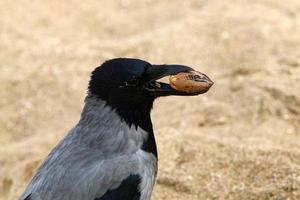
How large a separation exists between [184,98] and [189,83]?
2027 mm

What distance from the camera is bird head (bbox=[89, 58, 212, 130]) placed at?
337 cm

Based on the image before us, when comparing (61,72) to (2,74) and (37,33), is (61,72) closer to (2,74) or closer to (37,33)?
(2,74)

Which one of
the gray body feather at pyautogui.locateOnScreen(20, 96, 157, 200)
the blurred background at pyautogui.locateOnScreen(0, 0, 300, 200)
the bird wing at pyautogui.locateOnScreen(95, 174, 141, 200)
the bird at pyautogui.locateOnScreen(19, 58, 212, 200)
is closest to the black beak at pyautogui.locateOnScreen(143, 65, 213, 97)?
the bird at pyautogui.locateOnScreen(19, 58, 212, 200)

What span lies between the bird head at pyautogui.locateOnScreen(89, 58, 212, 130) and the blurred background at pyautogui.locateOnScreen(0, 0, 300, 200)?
829mm

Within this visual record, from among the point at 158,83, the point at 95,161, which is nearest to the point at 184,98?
the point at 158,83

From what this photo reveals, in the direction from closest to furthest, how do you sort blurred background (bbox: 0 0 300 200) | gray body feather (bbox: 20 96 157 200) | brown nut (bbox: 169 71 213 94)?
gray body feather (bbox: 20 96 157 200), brown nut (bbox: 169 71 213 94), blurred background (bbox: 0 0 300 200)

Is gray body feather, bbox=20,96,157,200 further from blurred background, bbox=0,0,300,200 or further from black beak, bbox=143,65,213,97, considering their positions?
blurred background, bbox=0,0,300,200

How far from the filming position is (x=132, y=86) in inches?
133

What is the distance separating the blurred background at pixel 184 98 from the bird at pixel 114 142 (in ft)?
2.66

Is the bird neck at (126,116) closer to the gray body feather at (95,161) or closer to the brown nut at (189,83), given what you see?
the gray body feather at (95,161)

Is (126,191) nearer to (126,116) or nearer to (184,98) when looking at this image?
(126,116)

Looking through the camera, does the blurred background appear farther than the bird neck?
Yes

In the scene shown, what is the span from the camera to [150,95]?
11.1ft

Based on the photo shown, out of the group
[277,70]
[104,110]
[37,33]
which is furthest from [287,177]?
[37,33]
